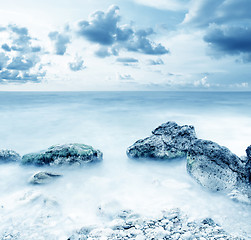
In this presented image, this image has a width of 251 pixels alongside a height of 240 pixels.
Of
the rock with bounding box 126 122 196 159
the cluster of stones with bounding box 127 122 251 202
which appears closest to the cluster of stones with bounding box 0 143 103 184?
the rock with bounding box 126 122 196 159

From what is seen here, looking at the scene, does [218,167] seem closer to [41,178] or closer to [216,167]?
[216,167]

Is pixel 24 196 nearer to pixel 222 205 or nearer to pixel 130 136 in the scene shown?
pixel 222 205

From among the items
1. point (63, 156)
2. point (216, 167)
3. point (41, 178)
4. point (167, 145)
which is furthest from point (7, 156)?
point (216, 167)

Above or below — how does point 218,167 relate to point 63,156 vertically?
above

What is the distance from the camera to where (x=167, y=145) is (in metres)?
6.85

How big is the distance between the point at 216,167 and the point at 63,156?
168 inches

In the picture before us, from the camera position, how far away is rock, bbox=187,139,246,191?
465cm

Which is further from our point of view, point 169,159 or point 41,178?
point 169,159

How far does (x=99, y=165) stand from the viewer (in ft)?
21.7

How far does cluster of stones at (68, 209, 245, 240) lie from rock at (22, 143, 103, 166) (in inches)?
109

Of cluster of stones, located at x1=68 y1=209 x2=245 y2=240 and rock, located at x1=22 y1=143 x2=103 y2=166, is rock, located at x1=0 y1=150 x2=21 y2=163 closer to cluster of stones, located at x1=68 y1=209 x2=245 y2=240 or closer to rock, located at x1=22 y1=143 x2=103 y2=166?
rock, located at x1=22 y1=143 x2=103 y2=166

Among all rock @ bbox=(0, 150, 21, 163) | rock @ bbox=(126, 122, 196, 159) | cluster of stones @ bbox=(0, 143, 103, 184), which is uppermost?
rock @ bbox=(126, 122, 196, 159)

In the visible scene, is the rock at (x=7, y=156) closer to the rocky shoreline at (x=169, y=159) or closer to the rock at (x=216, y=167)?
the rocky shoreline at (x=169, y=159)

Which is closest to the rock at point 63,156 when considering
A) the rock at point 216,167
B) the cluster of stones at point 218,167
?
the cluster of stones at point 218,167
